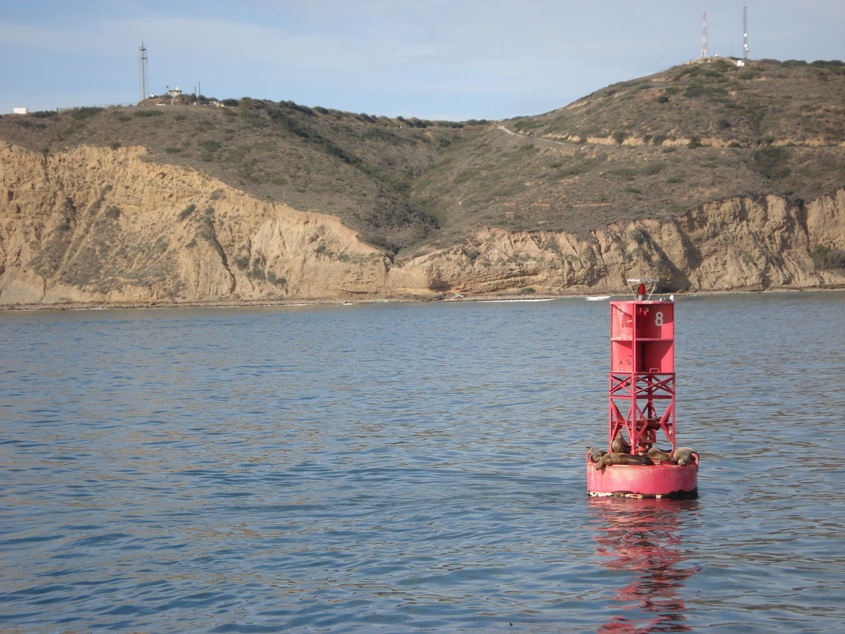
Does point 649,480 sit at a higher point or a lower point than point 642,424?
lower

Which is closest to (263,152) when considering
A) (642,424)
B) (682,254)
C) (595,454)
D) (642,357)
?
(682,254)

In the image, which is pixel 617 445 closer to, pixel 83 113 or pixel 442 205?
pixel 442 205

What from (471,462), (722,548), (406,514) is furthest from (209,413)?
(722,548)

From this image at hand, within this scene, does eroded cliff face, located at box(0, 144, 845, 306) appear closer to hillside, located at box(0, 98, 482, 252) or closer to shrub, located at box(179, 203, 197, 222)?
shrub, located at box(179, 203, 197, 222)

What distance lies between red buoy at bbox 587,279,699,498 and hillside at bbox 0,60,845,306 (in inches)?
2425

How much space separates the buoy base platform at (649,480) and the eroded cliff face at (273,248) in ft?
204

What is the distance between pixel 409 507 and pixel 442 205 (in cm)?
8581

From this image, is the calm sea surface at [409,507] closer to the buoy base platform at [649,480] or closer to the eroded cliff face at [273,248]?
the buoy base platform at [649,480]

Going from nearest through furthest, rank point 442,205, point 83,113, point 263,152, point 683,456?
1. point 683,456
2. point 263,152
3. point 83,113
4. point 442,205

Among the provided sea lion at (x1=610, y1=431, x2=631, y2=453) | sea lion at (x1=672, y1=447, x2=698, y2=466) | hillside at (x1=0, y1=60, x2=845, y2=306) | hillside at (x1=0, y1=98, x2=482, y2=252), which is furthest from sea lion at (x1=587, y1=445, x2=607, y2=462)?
hillside at (x1=0, y1=98, x2=482, y2=252)

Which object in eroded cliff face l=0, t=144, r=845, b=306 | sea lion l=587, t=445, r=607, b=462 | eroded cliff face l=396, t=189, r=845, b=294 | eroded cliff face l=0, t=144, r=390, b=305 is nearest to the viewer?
sea lion l=587, t=445, r=607, b=462

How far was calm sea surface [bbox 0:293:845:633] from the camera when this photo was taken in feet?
29.8

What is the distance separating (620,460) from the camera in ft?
41.0

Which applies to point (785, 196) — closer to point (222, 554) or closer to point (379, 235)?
point (379, 235)
